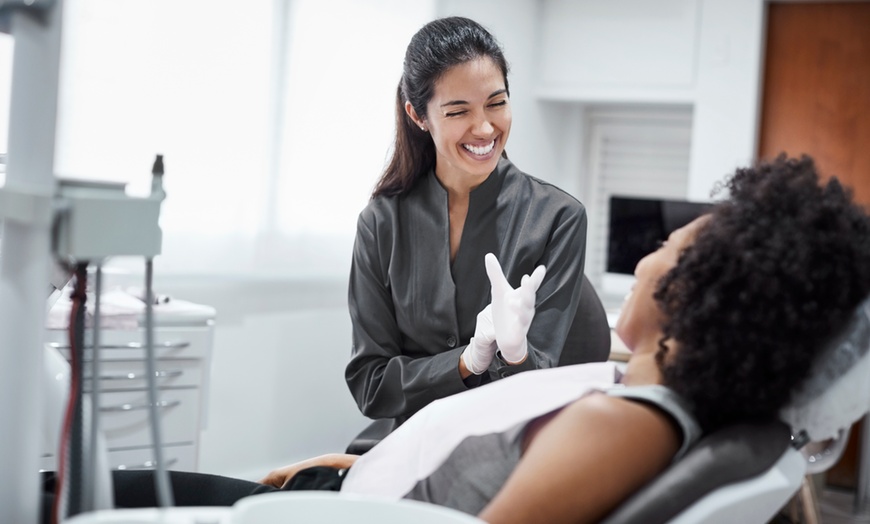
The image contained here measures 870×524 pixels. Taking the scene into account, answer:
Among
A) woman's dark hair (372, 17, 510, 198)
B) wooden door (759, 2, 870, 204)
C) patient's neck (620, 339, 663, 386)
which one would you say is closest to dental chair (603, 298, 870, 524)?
patient's neck (620, 339, 663, 386)

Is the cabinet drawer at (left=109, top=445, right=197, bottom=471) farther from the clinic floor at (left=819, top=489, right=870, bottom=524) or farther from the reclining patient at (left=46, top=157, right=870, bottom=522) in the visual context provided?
the clinic floor at (left=819, top=489, right=870, bottom=524)

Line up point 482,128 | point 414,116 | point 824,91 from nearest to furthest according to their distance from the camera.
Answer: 1. point 482,128
2. point 414,116
3. point 824,91

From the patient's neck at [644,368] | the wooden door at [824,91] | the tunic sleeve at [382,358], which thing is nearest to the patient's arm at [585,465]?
the patient's neck at [644,368]

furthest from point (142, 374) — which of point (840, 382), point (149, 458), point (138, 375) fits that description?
point (840, 382)

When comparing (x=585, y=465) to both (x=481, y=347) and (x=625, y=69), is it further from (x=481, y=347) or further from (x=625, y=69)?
(x=625, y=69)

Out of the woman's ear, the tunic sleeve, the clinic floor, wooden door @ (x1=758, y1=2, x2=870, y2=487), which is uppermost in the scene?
wooden door @ (x1=758, y1=2, x2=870, y2=487)

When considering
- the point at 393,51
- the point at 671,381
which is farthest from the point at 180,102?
the point at 671,381

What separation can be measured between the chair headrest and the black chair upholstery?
66 mm

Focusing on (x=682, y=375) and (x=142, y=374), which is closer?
(x=682, y=375)

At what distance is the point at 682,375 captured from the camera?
107cm

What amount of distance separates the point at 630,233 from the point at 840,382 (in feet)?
9.51

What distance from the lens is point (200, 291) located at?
3.33 metres

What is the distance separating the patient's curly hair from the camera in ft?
3.33

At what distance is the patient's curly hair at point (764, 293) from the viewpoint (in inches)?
39.9
